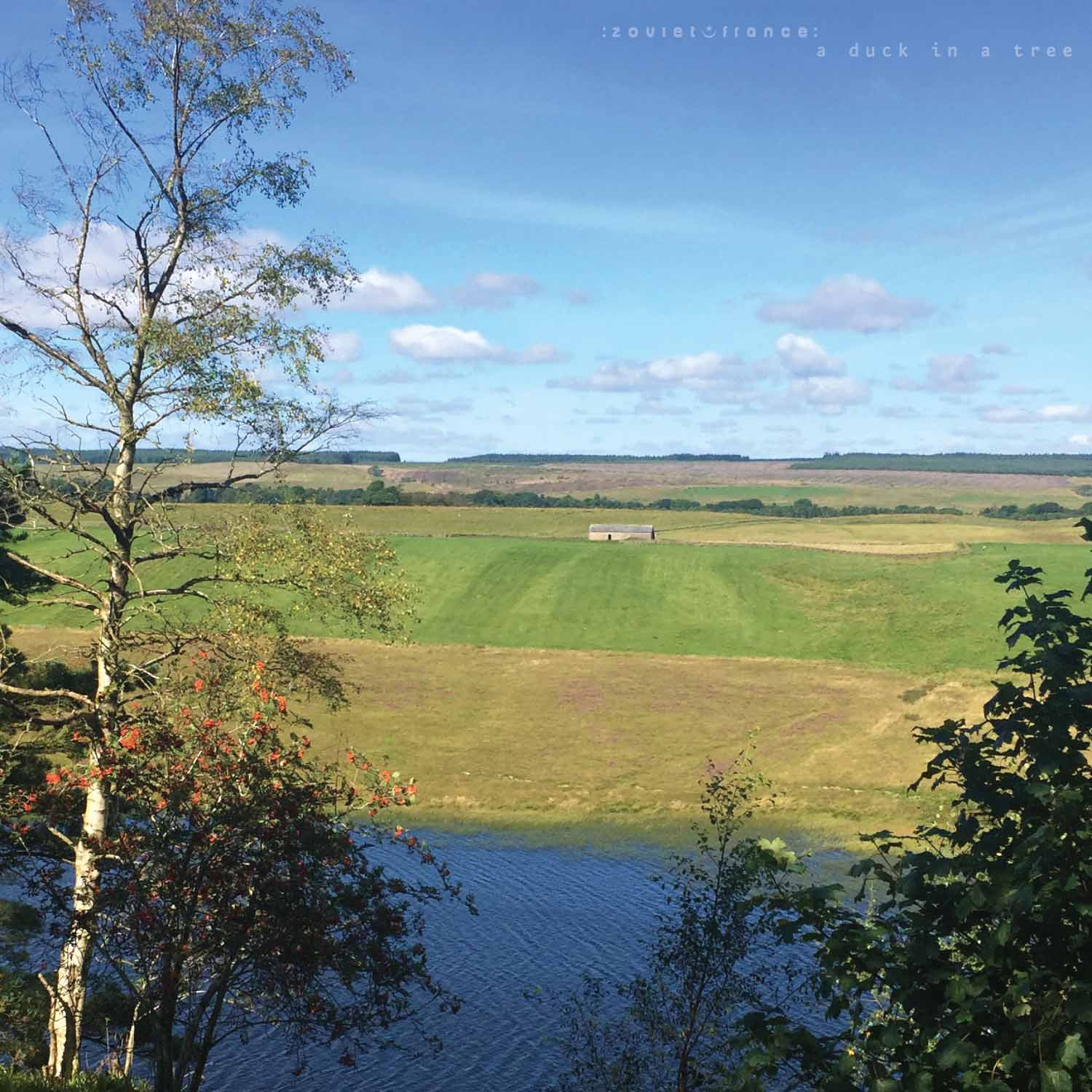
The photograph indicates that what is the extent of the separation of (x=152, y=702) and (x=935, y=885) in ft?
54.8

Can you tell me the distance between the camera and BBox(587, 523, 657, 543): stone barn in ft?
468

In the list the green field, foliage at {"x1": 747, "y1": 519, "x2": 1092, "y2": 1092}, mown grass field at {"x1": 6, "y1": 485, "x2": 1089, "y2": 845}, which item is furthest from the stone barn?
foliage at {"x1": 747, "y1": 519, "x2": 1092, "y2": 1092}

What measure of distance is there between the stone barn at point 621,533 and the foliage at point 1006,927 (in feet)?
429

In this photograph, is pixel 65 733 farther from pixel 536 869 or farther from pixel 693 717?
pixel 693 717

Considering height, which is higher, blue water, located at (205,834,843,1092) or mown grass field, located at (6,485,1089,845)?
mown grass field, located at (6,485,1089,845)

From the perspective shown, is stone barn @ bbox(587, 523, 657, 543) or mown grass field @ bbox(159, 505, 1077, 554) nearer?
mown grass field @ bbox(159, 505, 1077, 554)

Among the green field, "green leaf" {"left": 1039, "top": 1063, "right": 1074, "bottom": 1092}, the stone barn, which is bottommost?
the green field

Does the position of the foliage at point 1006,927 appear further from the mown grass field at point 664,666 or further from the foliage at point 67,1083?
the mown grass field at point 664,666

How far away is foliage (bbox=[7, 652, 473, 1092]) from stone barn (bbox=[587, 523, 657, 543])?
4888 inches

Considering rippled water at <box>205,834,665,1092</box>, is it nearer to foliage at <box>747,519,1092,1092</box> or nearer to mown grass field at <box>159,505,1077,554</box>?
foliage at <box>747,519,1092,1092</box>

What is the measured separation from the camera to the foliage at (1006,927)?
866 centimetres

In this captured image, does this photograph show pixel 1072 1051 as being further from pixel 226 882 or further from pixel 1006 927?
pixel 226 882

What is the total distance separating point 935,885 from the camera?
10.1 metres

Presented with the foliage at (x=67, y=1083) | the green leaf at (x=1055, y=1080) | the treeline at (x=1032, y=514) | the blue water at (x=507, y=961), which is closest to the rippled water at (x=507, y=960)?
the blue water at (x=507, y=961)
